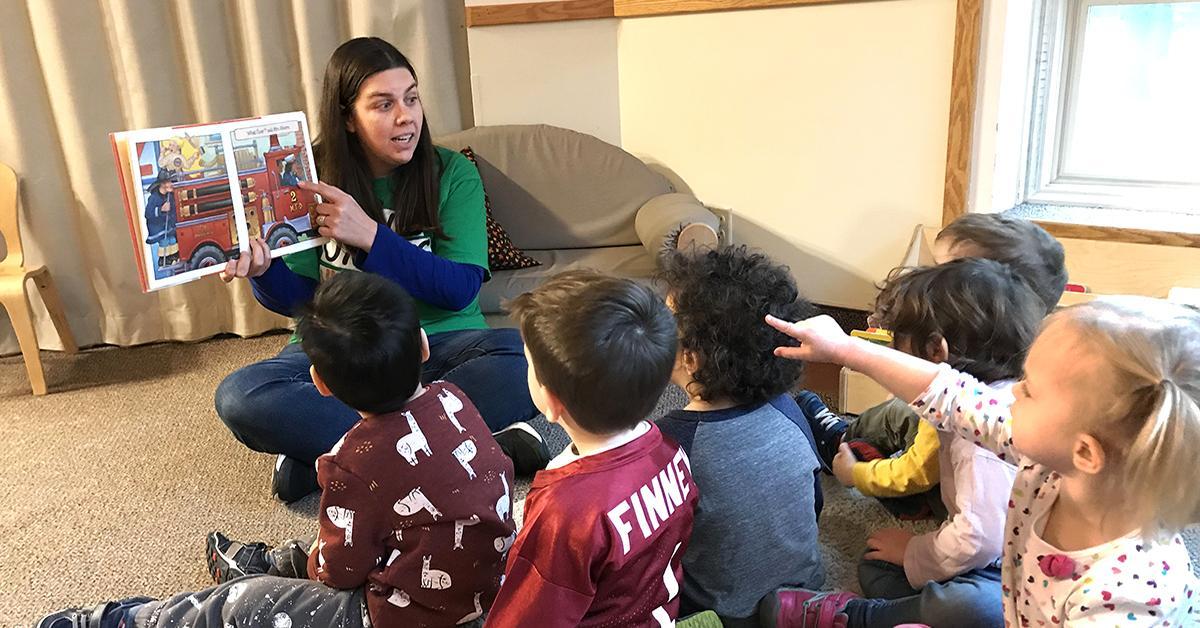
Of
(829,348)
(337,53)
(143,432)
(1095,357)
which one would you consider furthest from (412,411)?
(143,432)

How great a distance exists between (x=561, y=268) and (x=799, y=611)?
55.3 inches

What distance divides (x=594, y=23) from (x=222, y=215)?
5.40 ft

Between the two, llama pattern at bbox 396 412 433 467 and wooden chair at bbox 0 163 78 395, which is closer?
llama pattern at bbox 396 412 433 467

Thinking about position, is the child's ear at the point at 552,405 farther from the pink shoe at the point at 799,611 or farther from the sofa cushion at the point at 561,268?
the sofa cushion at the point at 561,268

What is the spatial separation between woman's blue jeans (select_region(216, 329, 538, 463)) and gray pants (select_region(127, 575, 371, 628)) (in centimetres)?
50

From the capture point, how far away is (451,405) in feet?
4.19

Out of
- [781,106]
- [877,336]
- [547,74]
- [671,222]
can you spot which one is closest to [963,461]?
[877,336]

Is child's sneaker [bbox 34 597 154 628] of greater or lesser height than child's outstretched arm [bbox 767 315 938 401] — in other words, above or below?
below

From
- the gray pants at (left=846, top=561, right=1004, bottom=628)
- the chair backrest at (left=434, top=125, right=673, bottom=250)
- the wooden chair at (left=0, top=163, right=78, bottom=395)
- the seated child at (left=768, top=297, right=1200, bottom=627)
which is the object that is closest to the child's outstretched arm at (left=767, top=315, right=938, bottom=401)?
the seated child at (left=768, top=297, right=1200, bottom=627)

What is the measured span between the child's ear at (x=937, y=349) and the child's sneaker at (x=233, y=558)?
119cm

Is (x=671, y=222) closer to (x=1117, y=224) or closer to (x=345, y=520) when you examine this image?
(x=1117, y=224)

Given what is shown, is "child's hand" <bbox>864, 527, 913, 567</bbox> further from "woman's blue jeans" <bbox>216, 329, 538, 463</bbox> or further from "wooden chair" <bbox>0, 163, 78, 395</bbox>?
"wooden chair" <bbox>0, 163, 78, 395</bbox>

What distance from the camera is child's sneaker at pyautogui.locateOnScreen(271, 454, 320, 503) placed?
1.92 m

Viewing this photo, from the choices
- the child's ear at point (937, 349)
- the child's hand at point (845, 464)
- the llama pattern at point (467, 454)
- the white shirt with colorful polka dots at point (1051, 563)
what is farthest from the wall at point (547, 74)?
the white shirt with colorful polka dots at point (1051, 563)
